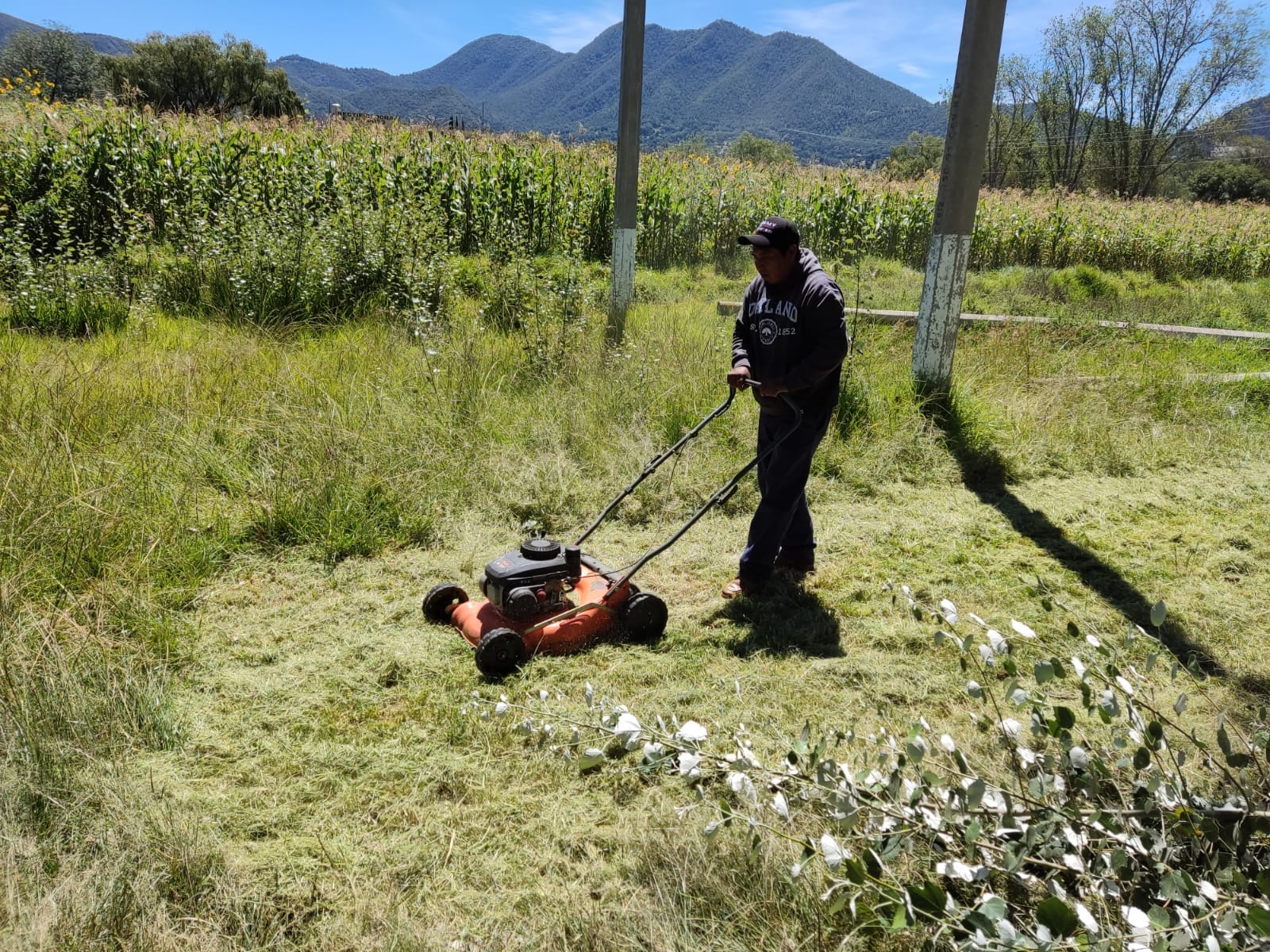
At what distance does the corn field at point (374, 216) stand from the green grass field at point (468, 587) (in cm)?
87

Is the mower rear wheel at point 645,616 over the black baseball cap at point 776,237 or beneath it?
beneath

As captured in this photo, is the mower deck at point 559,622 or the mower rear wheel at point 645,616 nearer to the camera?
the mower deck at point 559,622

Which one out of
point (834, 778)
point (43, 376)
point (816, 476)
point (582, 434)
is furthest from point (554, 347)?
point (834, 778)

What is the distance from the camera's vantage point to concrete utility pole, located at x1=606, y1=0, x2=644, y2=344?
761 centimetres

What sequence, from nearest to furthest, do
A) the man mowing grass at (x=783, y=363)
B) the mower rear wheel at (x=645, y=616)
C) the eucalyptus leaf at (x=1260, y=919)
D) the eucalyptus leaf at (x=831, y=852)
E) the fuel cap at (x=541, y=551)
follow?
the eucalyptus leaf at (x=1260, y=919) < the eucalyptus leaf at (x=831, y=852) < the fuel cap at (x=541, y=551) < the mower rear wheel at (x=645, y=616) < the man mowing grass at (x=783, y=363)

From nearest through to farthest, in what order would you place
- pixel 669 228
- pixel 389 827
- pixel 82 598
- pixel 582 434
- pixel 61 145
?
1. pixel 389 827
2. pixel 82 598
3. pixel 582 434
4. pixel 61 145
5. pixel 669 228

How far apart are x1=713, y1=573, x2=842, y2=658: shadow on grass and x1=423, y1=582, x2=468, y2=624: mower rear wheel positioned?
4.34 ft

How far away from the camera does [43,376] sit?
507cm

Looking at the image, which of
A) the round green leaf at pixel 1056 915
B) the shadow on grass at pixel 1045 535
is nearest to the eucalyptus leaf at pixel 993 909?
the round green leaf at pixel 1056 915

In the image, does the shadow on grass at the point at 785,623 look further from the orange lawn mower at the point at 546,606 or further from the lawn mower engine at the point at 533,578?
the lawn mower engine at the point at 533,578

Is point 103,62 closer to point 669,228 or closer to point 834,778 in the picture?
point 669,228

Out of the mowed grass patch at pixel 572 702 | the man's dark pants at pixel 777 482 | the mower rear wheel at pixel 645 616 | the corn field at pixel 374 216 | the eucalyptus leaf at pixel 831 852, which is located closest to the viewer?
the eucalyptus leaf at pixel 831 852

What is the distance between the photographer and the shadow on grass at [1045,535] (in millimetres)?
3762

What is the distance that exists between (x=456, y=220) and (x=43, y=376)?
23.6 feet
